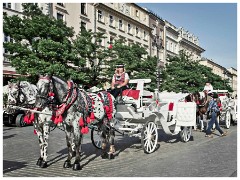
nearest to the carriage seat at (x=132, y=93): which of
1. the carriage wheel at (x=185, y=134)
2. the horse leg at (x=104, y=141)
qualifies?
the horse leg at (x=104, y=141)

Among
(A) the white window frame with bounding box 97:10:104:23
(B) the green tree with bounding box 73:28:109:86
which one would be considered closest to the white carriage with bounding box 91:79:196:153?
(B) the green tree with bounding box 73:28:109:86

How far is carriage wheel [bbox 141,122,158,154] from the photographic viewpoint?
8605 millimetres

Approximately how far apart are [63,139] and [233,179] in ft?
22.3

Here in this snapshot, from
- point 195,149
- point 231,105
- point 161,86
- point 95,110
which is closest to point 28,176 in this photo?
point 95,110

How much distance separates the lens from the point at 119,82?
8727 mm

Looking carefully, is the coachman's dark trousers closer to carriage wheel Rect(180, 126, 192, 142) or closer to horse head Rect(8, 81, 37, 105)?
horse head Rect(8, 81, 37, 105)

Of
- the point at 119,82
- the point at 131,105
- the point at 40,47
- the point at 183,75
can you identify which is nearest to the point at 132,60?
the point at 40,47

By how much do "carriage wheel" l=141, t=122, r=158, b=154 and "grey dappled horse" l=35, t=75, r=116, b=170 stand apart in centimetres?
189

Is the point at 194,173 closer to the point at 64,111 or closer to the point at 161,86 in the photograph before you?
the point at 64,111

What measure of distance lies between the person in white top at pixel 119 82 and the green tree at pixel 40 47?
11136mm

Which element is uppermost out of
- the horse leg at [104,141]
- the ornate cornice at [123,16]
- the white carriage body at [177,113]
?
the ornate cornice at [123,16]

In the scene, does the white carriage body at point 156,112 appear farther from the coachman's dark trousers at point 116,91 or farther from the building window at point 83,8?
the building window at point 83,8

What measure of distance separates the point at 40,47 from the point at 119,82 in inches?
477

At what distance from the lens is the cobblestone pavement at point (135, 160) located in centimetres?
651
